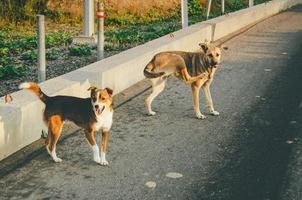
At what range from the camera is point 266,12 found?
2884cm

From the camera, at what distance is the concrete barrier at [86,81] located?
6961 millimetres

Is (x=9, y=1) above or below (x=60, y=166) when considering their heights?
above

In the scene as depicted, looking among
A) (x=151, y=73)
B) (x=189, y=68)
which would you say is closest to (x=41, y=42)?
(x=151, y=73)

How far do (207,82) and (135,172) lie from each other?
3.11 m

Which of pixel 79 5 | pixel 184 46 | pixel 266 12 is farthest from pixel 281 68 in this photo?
pixel 266 12

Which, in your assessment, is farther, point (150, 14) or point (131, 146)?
point (150, 14)

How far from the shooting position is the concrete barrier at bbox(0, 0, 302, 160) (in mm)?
6961

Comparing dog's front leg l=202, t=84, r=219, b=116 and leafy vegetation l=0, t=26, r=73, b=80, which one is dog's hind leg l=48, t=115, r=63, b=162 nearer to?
dog's front leg l=202, t=84, r=219, b=116

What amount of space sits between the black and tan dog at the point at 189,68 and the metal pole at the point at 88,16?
6.24m

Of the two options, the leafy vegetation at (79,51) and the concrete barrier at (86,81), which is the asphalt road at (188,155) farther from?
the leafy vegetation at (79,51)

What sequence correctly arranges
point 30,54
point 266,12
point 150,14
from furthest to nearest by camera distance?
point 266,12 < point 150,14 < point 30,54

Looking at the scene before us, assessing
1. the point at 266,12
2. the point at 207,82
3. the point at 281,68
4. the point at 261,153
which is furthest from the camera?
the point at 266,12

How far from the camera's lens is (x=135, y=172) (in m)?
6.48

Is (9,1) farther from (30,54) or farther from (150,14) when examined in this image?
(30,54)
